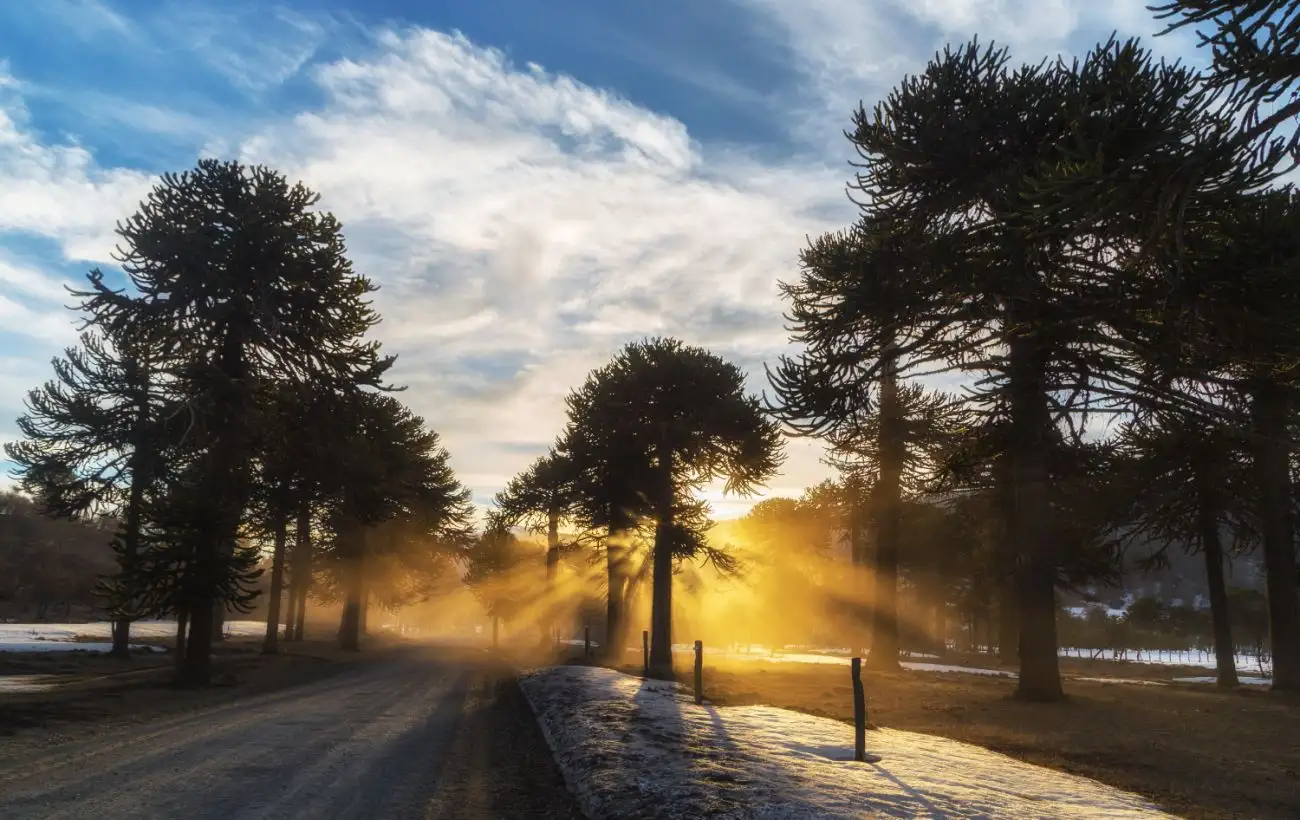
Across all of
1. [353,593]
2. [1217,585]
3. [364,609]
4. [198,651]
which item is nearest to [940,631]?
[364,609]

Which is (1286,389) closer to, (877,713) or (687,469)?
(877,713)

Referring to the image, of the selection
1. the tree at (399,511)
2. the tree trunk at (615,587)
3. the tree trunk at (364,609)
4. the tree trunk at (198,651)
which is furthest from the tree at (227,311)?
the tree trunk at (364,609)

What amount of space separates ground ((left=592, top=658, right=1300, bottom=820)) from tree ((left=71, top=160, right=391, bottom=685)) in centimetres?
1198

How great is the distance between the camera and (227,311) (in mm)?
18312

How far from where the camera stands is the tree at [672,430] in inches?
936

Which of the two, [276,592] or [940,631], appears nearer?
[276,592]

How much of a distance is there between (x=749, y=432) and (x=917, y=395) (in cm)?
534

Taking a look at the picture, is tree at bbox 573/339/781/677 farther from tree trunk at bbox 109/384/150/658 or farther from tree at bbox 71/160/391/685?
tree trunk at bbox 109/384/150/658

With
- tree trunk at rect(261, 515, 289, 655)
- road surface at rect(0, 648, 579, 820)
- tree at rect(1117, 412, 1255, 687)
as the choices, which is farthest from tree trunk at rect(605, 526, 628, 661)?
tree at rect(1117, 412, 1255, 687)

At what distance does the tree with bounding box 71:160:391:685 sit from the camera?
17688mm

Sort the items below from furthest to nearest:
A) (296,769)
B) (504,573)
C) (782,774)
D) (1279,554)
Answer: (504,573)
(1279,554)
(296,769)
(782,774)

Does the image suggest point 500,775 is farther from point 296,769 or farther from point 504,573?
Result: point 504,573

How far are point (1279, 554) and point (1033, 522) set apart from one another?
8.05 metres

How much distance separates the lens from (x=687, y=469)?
85.1ft
